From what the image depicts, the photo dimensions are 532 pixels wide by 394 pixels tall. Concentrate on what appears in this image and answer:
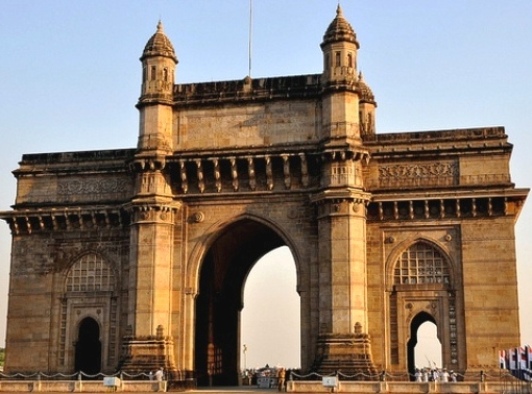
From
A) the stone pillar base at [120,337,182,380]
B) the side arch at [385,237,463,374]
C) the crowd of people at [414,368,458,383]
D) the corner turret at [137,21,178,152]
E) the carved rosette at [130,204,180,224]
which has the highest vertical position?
the corner turret at [137,21,178,152]

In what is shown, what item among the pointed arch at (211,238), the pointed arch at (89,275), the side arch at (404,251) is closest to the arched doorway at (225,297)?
the pointed arch at (211,238)

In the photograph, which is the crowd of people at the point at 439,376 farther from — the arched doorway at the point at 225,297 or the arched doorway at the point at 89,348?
the arched doorway at the point at 89,348

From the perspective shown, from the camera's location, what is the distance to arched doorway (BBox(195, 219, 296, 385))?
150ft

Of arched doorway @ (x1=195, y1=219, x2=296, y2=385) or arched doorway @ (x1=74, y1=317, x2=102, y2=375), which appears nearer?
arched doorway @ (x1=74, y1=317, x2=102, y2=375)

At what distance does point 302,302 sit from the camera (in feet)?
134

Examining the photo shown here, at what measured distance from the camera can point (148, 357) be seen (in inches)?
1588

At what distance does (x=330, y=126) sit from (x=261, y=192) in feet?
15.0

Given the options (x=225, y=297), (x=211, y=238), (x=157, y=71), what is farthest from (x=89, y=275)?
(x=157, y=71)

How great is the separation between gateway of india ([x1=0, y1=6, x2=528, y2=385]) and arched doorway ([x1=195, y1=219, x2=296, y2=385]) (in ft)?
2.09

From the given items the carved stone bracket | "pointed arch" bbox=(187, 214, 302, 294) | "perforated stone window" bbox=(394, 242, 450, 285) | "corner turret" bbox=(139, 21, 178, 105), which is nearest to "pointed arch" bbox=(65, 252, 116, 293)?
the carved stone bracket

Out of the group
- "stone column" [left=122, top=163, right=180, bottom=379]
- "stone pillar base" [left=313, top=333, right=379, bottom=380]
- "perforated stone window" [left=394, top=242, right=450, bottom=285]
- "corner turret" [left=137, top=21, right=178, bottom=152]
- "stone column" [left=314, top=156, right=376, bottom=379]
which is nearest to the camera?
"stone pillar base" [left=313, top=333, right=379, bottom=380]

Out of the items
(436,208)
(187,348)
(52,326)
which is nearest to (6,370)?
(52,326)

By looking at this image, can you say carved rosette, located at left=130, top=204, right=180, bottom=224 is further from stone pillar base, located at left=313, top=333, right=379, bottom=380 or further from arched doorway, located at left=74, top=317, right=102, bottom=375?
stone pillar base, located at left=313, top=333, right=379, bottom=380

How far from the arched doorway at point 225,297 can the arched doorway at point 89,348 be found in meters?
5.13
